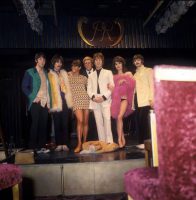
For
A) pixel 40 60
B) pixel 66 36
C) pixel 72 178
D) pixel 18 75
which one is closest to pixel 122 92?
pixel 66 36

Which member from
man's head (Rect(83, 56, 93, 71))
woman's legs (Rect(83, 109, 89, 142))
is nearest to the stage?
woman's legs (Rect(83, 109, 89, 142))

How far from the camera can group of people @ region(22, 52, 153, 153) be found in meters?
4.68

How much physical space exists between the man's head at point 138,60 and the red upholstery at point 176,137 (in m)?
3.95

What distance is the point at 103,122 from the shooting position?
4738 mm


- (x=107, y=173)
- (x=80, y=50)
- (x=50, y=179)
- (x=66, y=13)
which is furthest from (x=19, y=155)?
(x=66, y=13)

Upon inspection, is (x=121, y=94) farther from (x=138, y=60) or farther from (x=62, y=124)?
(x=62, y=124)

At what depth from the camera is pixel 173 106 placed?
1.10 meters

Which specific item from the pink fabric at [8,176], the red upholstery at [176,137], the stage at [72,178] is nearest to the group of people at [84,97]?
the stage at [72,178]

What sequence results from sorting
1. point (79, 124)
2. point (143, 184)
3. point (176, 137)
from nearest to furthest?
1. point (176, 137)
2. point (143, 184)
3. point (79, 124)

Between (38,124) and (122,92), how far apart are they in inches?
65.1

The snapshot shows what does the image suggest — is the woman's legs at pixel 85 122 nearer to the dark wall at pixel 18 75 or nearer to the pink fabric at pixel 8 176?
the dark wall at pixel 18 75

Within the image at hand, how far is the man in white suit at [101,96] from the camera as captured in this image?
4.69 metres

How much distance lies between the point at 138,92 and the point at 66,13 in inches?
78.5

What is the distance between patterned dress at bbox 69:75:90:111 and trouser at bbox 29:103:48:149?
0.57m
